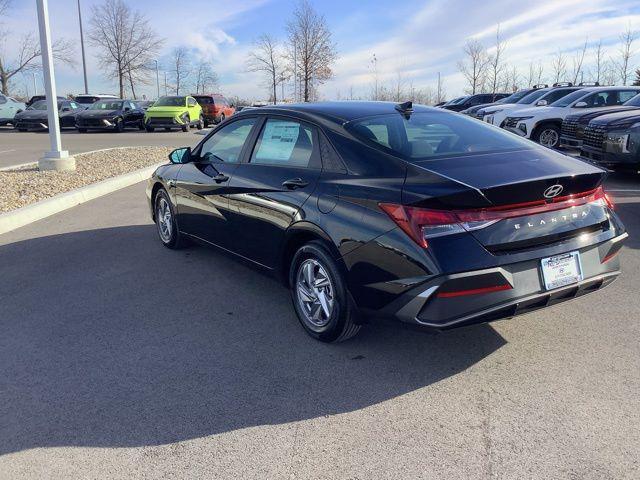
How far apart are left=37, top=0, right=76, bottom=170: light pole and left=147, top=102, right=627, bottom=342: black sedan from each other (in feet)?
26.6

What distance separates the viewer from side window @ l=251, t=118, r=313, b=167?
158 inches

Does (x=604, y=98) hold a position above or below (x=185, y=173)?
above

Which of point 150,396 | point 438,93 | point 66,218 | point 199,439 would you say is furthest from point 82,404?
point 438,93

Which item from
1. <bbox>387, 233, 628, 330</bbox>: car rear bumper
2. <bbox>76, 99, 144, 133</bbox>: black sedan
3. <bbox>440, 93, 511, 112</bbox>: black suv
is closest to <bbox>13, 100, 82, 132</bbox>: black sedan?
<bbox>76, 99, 144, 133</bbox>: black sedan

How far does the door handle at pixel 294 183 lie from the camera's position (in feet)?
12.7

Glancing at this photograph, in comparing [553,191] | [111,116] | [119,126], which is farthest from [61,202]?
[119,126]

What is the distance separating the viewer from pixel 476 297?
9.87 feet

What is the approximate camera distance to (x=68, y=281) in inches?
203

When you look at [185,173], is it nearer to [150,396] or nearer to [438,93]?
[150,396]

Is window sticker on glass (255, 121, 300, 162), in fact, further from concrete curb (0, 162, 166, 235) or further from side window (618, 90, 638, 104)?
side window (618, 90, 638, 104)

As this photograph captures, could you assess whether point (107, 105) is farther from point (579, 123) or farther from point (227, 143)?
point (227, 143)

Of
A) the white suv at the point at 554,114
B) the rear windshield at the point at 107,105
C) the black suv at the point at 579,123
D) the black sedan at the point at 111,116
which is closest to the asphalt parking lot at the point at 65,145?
the black sedan at the point at 111,116

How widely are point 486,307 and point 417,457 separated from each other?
2.97 ft

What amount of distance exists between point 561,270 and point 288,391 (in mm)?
1739
